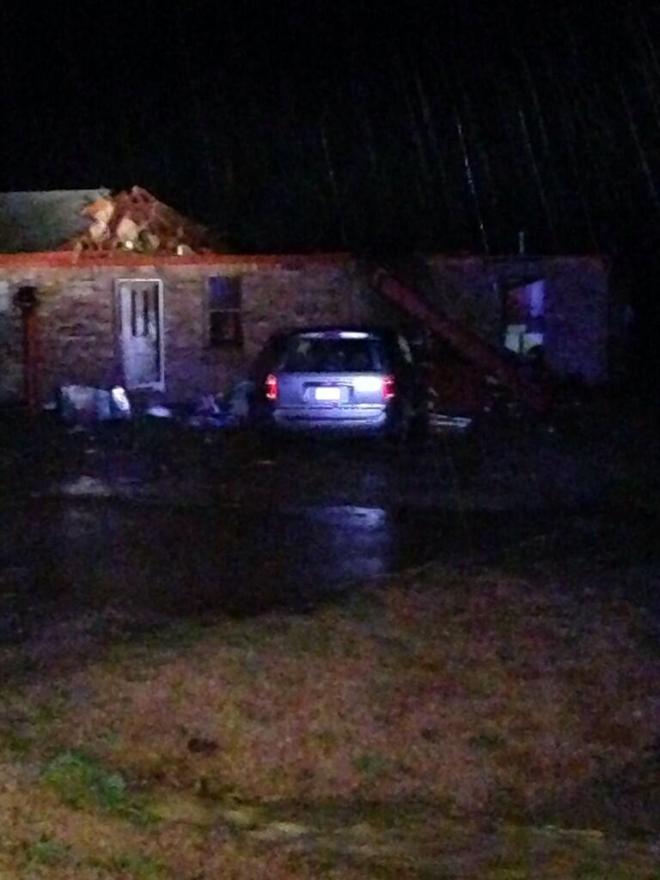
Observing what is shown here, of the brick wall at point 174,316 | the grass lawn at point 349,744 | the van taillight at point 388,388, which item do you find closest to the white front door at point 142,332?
the brick wall at point 174,316

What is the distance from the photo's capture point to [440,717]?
8.56 meters

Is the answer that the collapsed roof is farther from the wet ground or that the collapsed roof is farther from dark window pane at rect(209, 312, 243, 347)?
the wet ground

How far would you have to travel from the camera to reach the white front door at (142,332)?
26.4m

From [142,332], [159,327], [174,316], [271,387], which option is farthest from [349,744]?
[142,332]

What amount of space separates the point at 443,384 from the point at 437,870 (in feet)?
62.2

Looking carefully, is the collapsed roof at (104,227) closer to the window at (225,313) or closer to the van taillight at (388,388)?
the window at (225,313)

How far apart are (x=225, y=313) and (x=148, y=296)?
1156 mm

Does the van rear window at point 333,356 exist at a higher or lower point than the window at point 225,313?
lower

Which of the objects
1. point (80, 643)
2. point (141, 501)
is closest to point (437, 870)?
point (80, 643)

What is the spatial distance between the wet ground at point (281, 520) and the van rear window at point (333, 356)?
964mm

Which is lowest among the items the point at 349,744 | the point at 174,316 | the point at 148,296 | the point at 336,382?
the point at 349,744

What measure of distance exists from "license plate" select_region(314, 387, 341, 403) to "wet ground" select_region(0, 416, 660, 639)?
644 millimetres

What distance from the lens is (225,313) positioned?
1059 inches

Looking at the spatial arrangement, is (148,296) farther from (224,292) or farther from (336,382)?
(336,382)
